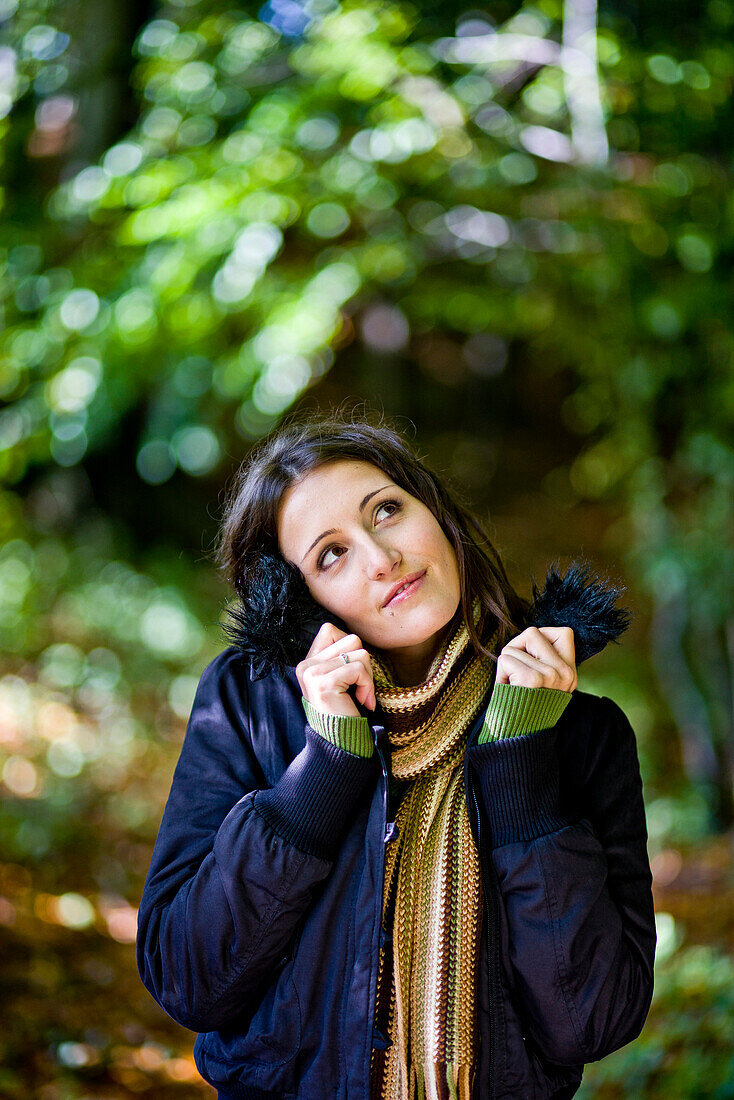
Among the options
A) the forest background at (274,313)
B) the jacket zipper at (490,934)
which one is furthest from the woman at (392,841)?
the forest background at (274,313)

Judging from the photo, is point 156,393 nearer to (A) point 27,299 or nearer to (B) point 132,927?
(A) point 27,299

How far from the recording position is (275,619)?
4.93 feet

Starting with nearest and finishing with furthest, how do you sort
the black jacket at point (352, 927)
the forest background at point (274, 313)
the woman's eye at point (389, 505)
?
the black jacket at point (352, 927), the woman's eye at point (389, 505), the forest background at point (274, 313)

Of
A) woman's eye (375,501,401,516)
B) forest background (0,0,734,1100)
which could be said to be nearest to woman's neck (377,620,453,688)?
woman's eye (375,501,401,516)

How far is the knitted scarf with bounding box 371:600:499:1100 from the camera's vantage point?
1374 mm

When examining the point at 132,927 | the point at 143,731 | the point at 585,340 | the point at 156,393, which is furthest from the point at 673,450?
the point at 132,927

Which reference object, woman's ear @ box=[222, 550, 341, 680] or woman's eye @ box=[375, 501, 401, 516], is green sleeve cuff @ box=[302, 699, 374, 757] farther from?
woman's eye @ box=[375, 501, 401, 516]

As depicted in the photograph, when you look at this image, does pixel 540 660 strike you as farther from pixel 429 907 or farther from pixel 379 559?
pixel 429 907

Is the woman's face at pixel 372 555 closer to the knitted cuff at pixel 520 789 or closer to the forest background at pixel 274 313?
the knitted cuff at pixel 520 789

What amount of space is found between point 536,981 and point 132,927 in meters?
3.39

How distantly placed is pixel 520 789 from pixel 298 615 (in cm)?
46

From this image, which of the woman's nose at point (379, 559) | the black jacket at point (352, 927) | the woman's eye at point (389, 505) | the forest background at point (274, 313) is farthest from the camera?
the forest background at point (274, 313)

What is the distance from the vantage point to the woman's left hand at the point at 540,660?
1.41m

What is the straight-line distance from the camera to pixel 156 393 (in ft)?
15.1
